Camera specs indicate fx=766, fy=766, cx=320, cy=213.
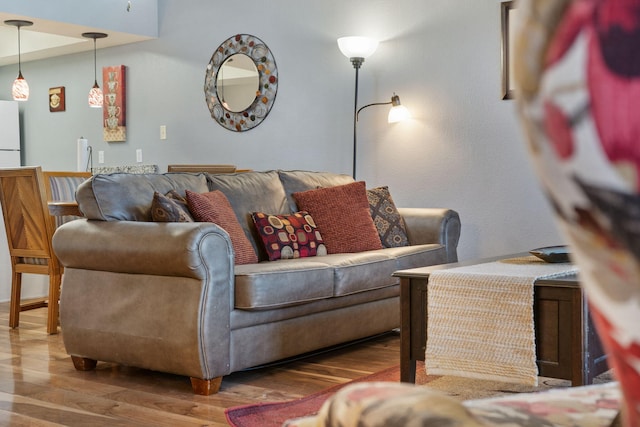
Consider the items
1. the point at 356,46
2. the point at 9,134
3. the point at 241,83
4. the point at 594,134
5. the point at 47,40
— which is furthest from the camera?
the point at 9,134

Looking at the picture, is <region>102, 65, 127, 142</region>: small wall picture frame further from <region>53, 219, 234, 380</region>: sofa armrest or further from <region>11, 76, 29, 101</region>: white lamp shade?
<region>53, 219, 234, 380</region>: sofa armrest

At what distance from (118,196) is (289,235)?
915 millimetres

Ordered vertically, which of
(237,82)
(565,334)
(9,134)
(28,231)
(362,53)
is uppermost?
(362,53)

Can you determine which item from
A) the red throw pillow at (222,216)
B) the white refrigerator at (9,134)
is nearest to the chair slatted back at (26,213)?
the red throw pillow at (222,216)

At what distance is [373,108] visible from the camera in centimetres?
530

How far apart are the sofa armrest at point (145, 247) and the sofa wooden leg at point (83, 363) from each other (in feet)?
1.36

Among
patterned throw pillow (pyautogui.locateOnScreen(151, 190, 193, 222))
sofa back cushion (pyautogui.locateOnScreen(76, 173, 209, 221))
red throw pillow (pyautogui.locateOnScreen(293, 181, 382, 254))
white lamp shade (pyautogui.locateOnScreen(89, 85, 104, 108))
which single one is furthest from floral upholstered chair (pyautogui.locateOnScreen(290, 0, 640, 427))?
white lamp shade (pyautogui.locateOnScreen(89, 85, 104, 108))

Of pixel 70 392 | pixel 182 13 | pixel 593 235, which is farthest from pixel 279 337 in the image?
pixel 182 13

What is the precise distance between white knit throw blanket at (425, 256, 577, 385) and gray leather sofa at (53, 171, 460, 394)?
82 centimetres

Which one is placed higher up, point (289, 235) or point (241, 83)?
point (241, 83)

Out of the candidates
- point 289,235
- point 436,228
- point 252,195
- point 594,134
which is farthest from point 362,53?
point 594,134

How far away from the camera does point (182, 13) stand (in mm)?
6340

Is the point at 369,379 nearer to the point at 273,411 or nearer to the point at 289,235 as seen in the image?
the point at 273,411

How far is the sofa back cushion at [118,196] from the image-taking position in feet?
10.9
